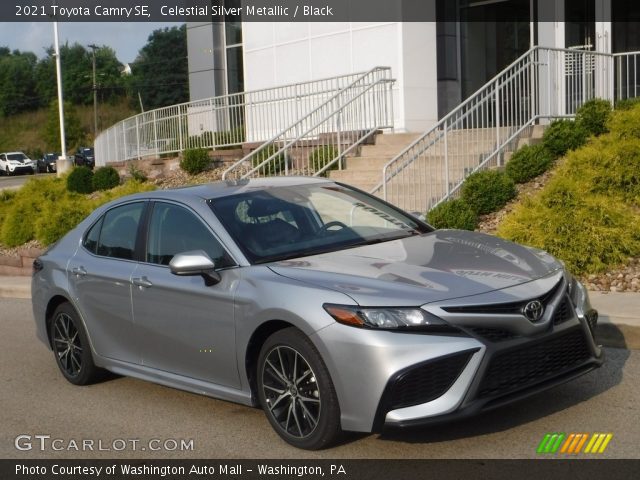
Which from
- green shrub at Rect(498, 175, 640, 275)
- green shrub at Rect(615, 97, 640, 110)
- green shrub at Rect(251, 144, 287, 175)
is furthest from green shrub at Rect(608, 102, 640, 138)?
green shrub at Rect(251, 144, 287, 175)

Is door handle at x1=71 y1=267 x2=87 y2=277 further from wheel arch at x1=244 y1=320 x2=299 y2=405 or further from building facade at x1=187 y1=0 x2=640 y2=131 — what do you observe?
building facade at x1=187 y1=0 x2=640 y2=131

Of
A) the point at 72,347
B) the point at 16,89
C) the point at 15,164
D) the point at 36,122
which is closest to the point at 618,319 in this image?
the point at 72,347

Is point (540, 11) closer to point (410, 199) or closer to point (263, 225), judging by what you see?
point (410, 199)

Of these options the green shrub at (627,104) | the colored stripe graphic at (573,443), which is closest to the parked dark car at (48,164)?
the green shrub at (627,104)

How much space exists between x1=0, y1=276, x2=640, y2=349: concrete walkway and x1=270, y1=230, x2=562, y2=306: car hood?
1.75 m

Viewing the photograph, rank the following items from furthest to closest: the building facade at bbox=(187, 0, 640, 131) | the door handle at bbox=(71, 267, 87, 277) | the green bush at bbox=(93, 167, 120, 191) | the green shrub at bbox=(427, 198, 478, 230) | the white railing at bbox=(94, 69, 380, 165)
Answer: the green bush at bbox=(93, 167, 120, 191), the white railing at bbox=(94, 69, 380, 165), the building facade at bbox=(187, 0, 640, 131), the green shrub at bbox=(427, 198, 478, 230), the door handle at bbox=(71, 267, 87, 277)

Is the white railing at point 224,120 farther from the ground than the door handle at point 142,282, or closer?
farther from the ground

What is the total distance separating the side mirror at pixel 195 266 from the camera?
5.80 metres

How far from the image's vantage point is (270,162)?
649 inches

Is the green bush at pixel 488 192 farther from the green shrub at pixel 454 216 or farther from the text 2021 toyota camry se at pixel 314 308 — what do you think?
the text 2021 toyota camry se at pixel 314 308

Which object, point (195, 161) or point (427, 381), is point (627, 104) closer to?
point (195, 161)

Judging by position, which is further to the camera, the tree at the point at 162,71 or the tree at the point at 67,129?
the tree at the point at 162,71

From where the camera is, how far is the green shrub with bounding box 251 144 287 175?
1634 cm

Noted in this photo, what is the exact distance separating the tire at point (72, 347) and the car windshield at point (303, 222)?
5.91 feet
